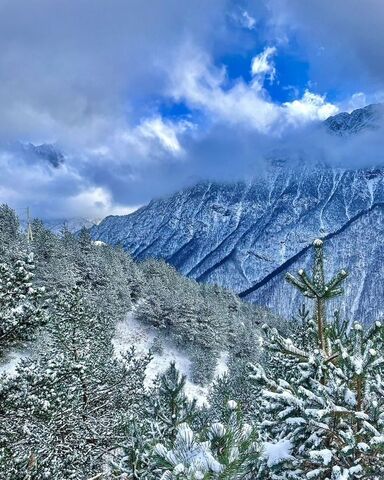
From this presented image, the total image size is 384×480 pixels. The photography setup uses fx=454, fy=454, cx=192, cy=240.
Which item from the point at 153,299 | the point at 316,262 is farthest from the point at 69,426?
the point at 153,299

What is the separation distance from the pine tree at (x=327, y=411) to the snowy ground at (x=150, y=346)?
50.4 m

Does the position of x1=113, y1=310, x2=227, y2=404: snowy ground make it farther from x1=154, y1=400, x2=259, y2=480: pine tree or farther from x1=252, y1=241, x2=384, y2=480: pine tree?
x1=154, y1=400, x2=259, y2=480: pine tree

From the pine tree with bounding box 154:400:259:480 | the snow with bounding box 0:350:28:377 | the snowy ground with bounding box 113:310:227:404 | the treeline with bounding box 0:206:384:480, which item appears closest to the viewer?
the pine tree with bounding box 154:400:259:480

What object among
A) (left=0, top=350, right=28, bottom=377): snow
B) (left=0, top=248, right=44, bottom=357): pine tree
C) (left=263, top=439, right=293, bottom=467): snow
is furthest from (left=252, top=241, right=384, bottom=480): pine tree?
(left=0, top=350, right=28, bottom=377): snow

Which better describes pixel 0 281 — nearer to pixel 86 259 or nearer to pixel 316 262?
pixel 316 262

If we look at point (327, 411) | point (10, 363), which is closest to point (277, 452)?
point (327, 411)

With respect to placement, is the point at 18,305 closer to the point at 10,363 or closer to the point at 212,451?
the point at 212,451

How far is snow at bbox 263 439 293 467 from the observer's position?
552 cm

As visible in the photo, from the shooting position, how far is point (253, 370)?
19.9 ft

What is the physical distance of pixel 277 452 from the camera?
5.63 m

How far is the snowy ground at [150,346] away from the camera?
5619cm

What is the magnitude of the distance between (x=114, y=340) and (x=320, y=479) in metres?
56.0

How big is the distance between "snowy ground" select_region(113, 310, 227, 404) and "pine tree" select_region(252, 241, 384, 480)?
50446mm

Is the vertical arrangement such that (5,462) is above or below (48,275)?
below
